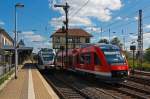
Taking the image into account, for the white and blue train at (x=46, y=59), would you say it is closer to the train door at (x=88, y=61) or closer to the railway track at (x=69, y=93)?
the train door at (x=88, y=61)

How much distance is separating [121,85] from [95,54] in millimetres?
2812

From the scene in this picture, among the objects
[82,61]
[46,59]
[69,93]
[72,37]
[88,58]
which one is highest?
[72,37]

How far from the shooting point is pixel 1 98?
17234mm

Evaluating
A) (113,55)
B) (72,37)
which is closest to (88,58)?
(113,55)

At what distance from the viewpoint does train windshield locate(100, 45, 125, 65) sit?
23728mm

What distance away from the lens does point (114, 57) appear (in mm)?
24094

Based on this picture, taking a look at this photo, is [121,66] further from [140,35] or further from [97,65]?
[140,35]

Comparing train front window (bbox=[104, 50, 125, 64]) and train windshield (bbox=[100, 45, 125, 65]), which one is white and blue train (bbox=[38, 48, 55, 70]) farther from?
train front window (bbox=[104, 50, 125, 64])

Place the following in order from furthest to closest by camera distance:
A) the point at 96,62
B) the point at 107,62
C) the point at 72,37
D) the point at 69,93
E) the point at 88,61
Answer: the point at 72,37 < the point at 88,61 < the point at 96,62 < the point at 107,62 < the point at 69,93

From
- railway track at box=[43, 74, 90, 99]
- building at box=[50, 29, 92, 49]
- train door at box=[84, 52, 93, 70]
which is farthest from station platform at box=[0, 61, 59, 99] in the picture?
building at box=[50, 29, 92, 49]

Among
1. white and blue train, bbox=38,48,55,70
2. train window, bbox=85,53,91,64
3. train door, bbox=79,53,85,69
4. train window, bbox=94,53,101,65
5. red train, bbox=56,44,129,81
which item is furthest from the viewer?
white and blue train, bbox=38,48,55,70

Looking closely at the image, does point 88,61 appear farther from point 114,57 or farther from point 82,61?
point 114,57

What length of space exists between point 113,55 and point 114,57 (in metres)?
0.20

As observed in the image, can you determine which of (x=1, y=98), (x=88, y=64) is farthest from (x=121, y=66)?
(x=1, y=98)
